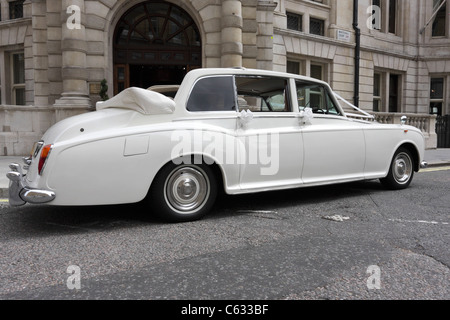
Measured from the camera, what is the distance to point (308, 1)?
597 inches

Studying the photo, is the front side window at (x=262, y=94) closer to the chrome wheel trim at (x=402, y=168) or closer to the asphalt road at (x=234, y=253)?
the asphalt road at (x=234, y=253)

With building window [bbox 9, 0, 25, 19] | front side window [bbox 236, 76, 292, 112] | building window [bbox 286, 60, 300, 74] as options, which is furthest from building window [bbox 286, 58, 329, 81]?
front side window [bbox 236, 76, 292, 112]

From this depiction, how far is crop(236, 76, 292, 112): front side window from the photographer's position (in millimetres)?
4375

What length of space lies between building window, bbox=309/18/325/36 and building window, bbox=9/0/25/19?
11.5 metres

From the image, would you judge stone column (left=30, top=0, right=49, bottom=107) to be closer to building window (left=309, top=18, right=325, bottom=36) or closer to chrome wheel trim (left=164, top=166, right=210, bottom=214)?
chrome wheel trim (left=164, top=166, right=210, bottom=214)

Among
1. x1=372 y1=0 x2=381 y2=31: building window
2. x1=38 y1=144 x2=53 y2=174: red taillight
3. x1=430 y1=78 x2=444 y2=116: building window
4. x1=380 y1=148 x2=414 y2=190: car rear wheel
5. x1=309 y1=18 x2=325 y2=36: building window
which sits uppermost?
x1=372 y1=0 x2=381 y2=31: building window

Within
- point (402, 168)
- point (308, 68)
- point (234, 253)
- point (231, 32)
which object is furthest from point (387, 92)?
point (234, 253)

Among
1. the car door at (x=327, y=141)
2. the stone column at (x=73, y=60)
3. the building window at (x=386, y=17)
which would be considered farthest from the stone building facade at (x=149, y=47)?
the car door at (x=327, y=141)

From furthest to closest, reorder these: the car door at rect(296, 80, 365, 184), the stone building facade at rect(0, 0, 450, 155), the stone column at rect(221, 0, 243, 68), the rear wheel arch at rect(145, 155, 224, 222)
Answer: the stone column at rect(221, 0, 243, 68), the stone building facade at rect(0, 0, 450, 155), the car door at rect(296, 80, 365, 184), the rear wheel arch at rect(145, 155, 224, 222)

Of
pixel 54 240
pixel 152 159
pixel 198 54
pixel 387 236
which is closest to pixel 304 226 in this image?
pixel 387 236

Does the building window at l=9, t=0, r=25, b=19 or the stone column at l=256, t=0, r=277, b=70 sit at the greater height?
the building window at l=9, t=0, r=25, b=19

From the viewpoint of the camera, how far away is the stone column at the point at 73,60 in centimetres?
1047

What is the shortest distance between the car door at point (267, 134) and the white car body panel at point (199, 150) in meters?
0.01

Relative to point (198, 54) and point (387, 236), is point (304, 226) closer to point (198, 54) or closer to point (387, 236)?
point (387, 236)
